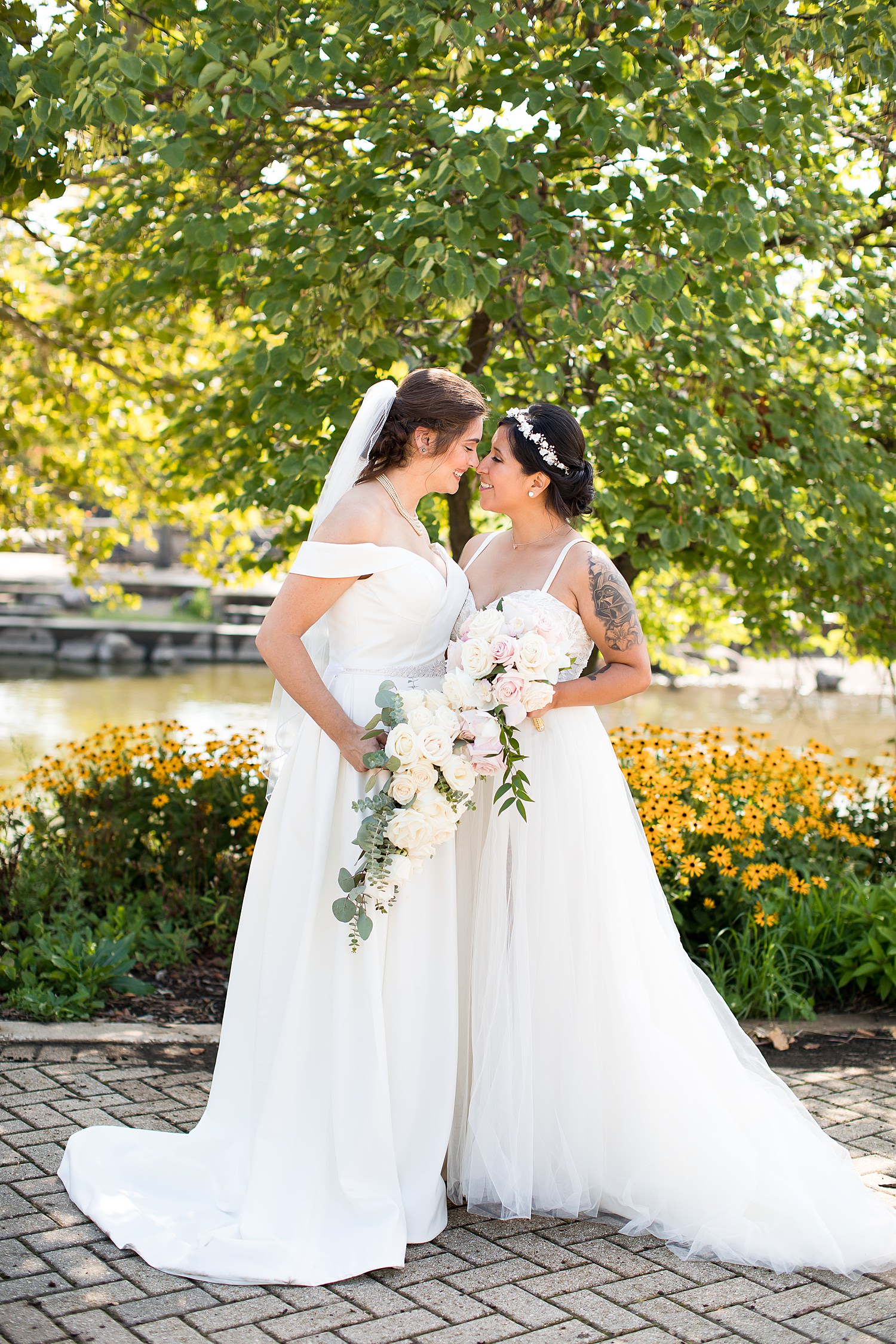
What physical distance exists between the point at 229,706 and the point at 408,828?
45.5 ft

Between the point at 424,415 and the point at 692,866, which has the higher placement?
the point at 424,415

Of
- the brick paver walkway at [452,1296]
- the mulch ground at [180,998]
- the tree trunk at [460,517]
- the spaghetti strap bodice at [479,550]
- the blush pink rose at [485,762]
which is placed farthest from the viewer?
the tree trunk at [460,517]

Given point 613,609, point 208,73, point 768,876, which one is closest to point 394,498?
point 613,609

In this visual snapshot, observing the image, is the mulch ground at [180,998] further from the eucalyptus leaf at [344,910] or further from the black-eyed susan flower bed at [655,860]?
the eucalyptus leaf at [344,910]

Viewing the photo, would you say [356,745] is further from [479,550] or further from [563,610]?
[479,550]

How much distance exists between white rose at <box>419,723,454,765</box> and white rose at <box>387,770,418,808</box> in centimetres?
6

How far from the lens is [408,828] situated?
9.05 ft

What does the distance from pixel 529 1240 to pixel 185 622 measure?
21.4m

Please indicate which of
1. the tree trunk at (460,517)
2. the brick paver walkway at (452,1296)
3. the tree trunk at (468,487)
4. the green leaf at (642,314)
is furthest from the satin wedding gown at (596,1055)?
the tree trunk at (460,517)

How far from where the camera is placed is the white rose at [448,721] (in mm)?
2771

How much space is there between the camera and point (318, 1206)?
288 cm

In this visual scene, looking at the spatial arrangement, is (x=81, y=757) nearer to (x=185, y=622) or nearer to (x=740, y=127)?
(x=740, y=127)

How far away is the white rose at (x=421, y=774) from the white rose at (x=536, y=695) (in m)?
0.27

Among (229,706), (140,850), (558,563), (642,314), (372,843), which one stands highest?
(642,314)
